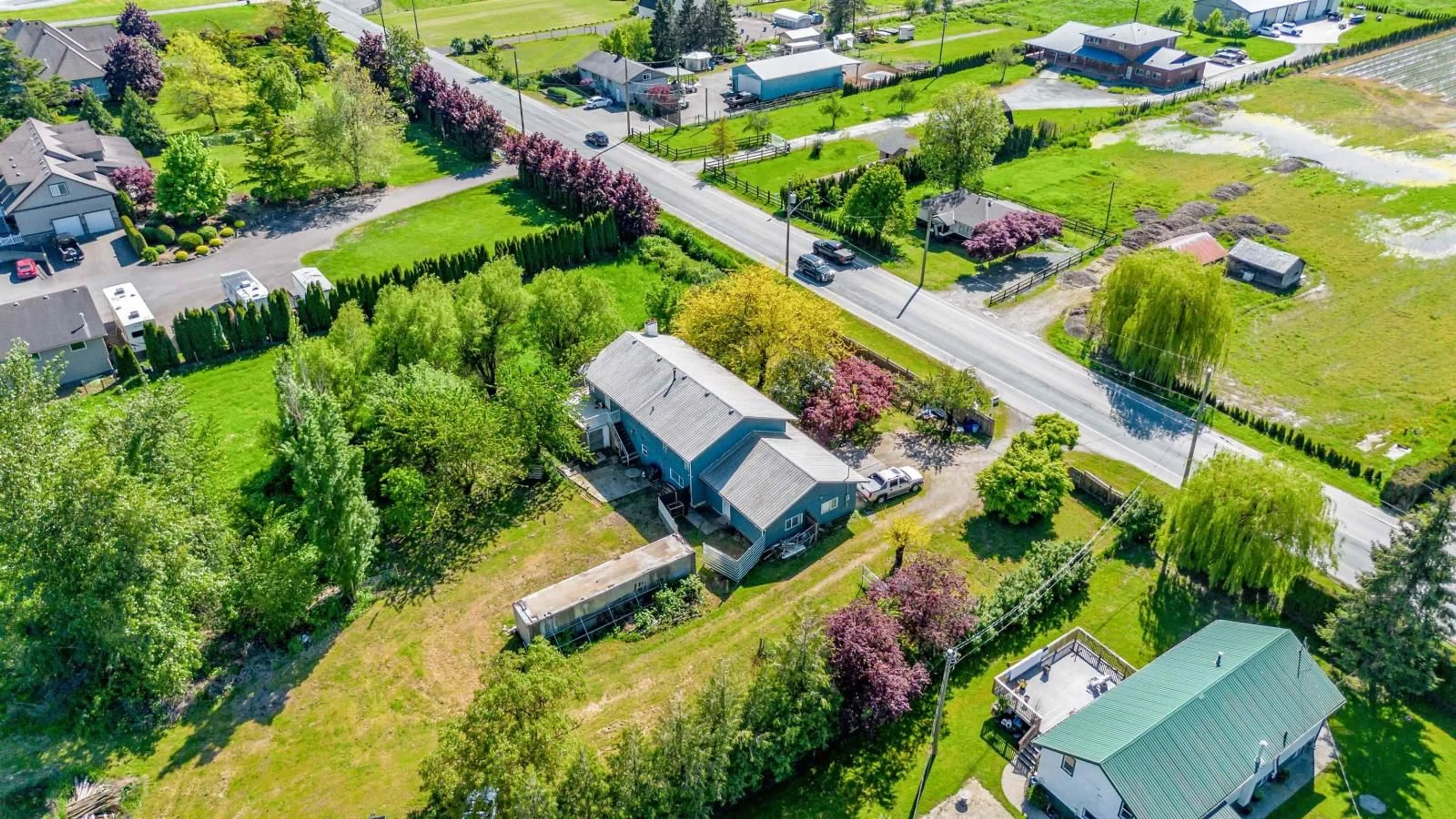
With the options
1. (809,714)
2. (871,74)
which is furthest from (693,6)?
(809,714)

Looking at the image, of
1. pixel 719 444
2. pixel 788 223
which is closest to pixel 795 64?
pixel 788 223

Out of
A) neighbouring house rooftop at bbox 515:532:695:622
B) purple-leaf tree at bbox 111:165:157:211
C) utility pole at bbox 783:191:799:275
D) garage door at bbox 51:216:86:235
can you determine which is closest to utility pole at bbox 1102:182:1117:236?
utility pole at bbox 783:191:799:275

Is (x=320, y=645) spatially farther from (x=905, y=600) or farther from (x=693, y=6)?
(x=693, y=6)

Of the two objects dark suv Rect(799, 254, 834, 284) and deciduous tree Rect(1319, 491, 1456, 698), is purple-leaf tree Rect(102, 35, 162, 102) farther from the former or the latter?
deciduous tree Rect(1319, 491, 1456, 698)

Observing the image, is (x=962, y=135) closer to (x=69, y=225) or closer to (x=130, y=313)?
(x=130, y=313)

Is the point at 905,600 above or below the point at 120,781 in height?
above
